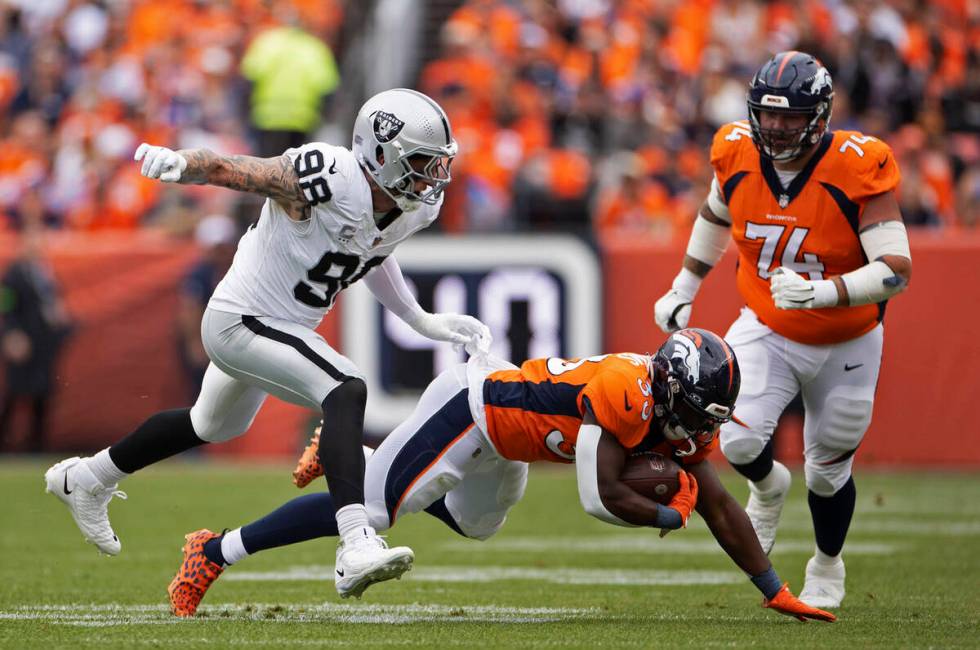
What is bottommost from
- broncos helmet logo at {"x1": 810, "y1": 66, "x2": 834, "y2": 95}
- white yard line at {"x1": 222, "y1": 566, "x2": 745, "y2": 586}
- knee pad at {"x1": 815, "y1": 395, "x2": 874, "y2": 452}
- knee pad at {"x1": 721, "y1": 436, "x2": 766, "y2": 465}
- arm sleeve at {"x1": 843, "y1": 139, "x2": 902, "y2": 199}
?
white yard line at {"x1": 222, "y1": 566, "x2": 745, "y2": 586}

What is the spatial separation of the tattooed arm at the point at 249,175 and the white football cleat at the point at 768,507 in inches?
82.5

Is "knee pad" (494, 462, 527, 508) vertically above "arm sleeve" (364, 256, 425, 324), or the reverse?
"arm sleeve" (364, 256, 425, 324)

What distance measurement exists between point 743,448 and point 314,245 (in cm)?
172

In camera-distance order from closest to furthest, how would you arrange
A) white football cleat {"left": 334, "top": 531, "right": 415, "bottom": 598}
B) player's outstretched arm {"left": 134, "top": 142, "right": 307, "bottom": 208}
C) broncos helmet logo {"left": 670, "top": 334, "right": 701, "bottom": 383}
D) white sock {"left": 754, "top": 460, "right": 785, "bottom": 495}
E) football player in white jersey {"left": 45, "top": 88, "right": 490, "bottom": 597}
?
white football cleat {"left": 334, "top": 531, "right": 415, "bottom": 598} → player's outstretched arm {"left": 134, "top": 142, "right": 307, "bottom": 208} → broncos helmet logo {"left": 670, "top": 334, "right": 701, "bottom": 383} → football player in white jersey {"left": 45, "top": 88, "right": 490, "bottom": 597} → white sock {"left": 754, "top": 460, "right": 785, "bottom": 495}

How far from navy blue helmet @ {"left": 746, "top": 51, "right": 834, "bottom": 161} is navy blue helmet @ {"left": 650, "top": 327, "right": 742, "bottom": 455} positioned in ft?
2.80

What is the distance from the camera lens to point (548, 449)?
5.17 meters

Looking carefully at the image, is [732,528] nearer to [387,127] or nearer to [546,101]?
[387,127]

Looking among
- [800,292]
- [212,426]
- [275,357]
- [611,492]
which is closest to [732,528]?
[611,492]

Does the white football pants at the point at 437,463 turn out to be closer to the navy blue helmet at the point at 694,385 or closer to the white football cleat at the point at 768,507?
the navy blue helmet at the point at 694,385

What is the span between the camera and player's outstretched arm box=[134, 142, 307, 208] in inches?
189

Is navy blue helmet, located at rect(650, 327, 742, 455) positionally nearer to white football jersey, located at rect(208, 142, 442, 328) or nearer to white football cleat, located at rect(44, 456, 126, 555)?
white football jersey, located at rect(208, 142, 442, 328)

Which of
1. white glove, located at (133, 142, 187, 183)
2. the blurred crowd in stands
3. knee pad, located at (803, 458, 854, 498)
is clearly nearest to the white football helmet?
white glove, located at (133, 142, 187, 183)

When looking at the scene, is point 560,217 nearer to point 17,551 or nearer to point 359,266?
point 17,551

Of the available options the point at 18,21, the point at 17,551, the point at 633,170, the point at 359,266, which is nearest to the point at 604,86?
the point at 633,170
